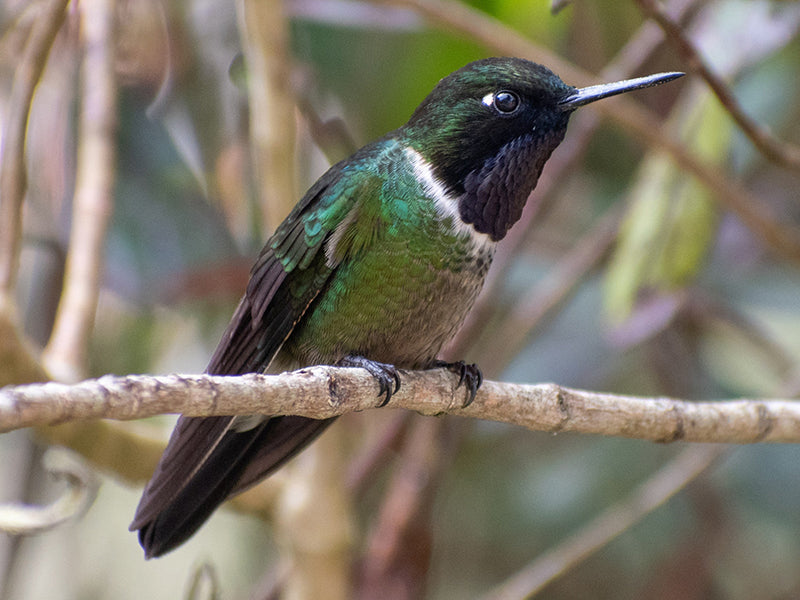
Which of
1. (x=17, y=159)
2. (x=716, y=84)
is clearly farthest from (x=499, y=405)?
(x=17, y=159)

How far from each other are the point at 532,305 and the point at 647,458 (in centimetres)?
82

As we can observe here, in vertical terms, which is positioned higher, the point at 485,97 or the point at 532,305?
the point at 485,97

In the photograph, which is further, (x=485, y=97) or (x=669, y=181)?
(x=669, y=181)

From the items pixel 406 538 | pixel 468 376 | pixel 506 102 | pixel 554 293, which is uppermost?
pixel 506 102

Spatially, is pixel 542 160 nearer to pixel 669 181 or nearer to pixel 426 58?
pixel 669 181

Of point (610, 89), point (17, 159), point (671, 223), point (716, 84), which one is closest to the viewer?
point (610, 89)

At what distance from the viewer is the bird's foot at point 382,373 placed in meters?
1.65

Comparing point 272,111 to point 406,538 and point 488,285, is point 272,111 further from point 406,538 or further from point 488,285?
point 406,538

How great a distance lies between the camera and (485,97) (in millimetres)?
1872

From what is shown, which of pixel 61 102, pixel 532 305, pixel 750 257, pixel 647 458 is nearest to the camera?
pixel 61 102

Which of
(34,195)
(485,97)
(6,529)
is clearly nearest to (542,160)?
(485,97)

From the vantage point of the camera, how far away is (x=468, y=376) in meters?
1.84

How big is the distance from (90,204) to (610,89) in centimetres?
130

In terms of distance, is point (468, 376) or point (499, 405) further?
point (468, 376)
